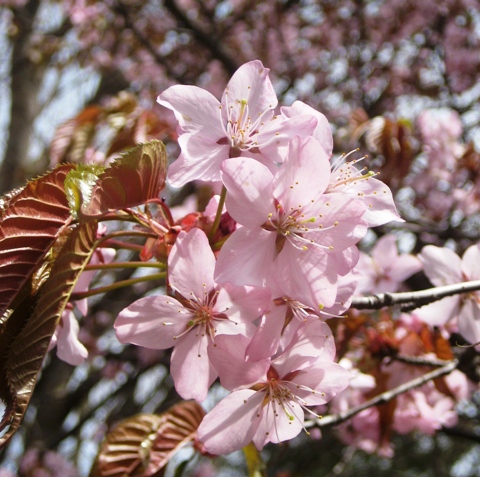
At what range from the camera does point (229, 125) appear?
32.6 inches

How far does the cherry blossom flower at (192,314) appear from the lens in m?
0.73

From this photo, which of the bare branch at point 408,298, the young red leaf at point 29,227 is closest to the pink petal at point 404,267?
the bare branch at point 408,298

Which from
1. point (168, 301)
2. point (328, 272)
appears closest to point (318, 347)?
Answer: point (328, 272)

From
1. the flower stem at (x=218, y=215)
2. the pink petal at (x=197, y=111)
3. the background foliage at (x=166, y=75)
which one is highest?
the pink petal at (x=197, y=111)

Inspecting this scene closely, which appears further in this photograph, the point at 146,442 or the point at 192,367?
the point at 146,442

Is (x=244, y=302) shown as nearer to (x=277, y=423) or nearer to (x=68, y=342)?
(x=277, y=423)

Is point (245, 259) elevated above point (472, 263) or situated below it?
above

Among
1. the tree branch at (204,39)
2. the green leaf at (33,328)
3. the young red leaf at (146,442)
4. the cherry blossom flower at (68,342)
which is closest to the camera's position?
the green leaf at (33,328)

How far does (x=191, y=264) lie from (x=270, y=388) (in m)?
0.23

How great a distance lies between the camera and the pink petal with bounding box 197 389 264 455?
77cm

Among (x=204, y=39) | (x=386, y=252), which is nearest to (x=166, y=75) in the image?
(x=204, y=39)

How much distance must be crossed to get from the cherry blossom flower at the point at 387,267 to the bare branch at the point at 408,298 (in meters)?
0.69

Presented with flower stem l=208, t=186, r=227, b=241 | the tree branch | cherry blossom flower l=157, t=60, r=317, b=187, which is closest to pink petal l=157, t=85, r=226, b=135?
cherry blossom flower l=157, t=60, r=317, b=187

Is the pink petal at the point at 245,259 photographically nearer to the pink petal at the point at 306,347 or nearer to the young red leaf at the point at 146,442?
the pink petal at the point at 306,347
